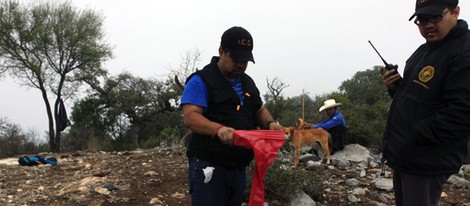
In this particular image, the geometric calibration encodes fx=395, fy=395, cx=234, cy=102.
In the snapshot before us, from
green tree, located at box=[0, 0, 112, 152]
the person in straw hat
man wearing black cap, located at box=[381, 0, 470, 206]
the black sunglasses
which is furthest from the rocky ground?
green tree, located at box=[0, 0, 112, 152]

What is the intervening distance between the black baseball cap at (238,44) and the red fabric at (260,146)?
0.46m

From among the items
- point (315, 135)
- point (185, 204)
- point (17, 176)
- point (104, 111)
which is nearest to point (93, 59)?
point (104, 111)

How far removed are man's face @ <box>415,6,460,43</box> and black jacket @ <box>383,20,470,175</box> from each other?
0.10 feet

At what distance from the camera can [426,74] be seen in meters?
2.16

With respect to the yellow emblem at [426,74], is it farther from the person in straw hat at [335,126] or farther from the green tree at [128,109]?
the green tree at [128,109]

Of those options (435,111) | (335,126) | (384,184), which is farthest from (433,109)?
(335,126)

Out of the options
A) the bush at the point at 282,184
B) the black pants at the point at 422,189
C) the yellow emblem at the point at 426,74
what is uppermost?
the yellow emblem at the point at 426,74

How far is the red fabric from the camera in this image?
7.39ft

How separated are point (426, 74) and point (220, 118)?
3.91 feet

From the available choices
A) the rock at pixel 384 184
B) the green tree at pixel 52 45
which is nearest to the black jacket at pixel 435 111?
the rock at pixel 384 184

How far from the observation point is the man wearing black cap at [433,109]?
2027 millimetres

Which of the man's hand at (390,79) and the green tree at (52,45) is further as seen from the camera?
the green tree at (52,45)

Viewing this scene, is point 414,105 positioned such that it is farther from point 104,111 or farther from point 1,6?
point 104,111

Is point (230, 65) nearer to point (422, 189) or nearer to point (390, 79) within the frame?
point (390, 79)
